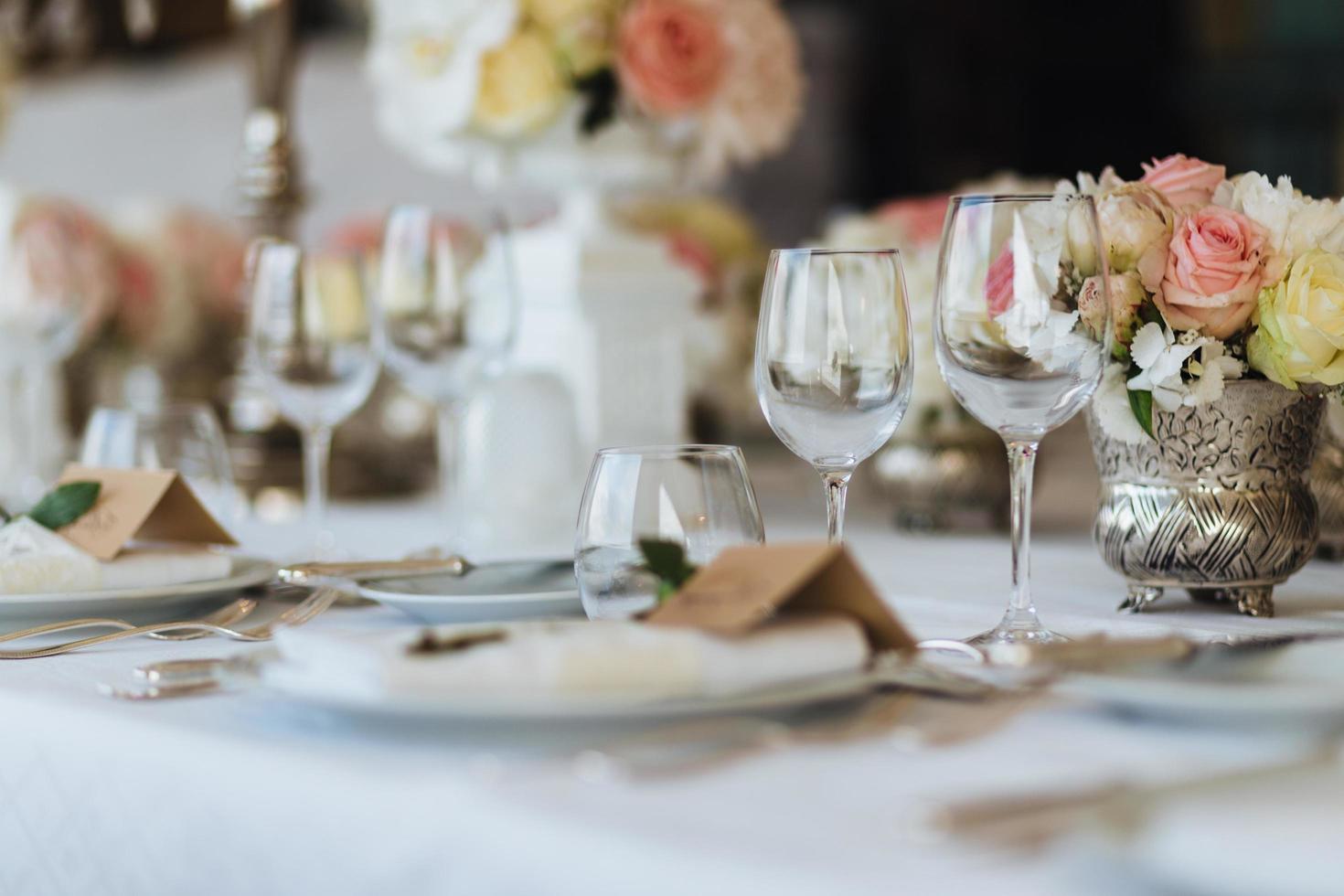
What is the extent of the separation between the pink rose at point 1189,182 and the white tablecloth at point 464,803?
1.29ft

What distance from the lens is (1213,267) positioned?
827 mm

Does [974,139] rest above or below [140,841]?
above

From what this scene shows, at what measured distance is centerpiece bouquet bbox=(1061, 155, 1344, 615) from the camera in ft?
2.72

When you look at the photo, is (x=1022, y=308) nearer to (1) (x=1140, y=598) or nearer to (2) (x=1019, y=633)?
(2) (x=1019, y=633)

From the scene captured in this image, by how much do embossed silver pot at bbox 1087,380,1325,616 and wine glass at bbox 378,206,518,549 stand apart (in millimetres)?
547

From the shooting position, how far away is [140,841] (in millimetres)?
604

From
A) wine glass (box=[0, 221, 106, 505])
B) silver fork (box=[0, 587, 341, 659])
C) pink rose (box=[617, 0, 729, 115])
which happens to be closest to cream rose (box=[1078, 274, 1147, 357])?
silver fork (box=[0, 587, 341, 659])

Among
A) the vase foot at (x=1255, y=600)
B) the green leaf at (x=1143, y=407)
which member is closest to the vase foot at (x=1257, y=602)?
the vase foot at (x=1255, y=600)

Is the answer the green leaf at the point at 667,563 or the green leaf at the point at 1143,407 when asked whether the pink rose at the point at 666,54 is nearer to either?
the green leaf at the point at 1143,407

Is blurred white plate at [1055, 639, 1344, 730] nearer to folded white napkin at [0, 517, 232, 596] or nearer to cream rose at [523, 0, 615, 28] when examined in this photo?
folded white napkin at [0, 517, 232, 596]

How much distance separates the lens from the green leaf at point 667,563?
664 millimetres

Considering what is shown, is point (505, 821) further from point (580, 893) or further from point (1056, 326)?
point (1056, 326)

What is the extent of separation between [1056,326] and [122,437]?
694 mm

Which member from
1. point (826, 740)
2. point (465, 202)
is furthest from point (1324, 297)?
point (465, 202)
